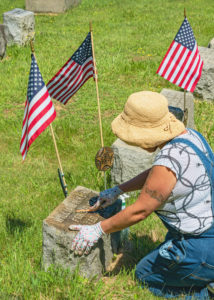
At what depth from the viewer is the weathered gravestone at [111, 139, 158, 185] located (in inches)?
161

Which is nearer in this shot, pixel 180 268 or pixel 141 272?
pixel 180 268

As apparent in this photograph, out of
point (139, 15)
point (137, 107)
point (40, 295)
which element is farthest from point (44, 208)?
point (139, 15)

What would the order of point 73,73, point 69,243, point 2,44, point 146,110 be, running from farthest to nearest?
point 2,44
point 73,73
point 69,243
point 146,110

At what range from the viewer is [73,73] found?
4.11 m

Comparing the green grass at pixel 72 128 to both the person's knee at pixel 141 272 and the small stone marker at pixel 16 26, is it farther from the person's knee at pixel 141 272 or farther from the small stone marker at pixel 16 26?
the small stone marker at pixel 16 26

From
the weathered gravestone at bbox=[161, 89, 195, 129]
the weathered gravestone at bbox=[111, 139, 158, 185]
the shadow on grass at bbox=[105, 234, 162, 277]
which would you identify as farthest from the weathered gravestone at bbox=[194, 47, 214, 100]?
the shadow on grass at bbox=[105, 234, 162, 277]

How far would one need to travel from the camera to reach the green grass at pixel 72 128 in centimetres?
302

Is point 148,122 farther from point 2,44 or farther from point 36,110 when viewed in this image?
point 2,44

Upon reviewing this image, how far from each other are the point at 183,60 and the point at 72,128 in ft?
6.01

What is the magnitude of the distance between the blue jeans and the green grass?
5.0 inches

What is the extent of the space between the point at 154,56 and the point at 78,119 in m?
3.53

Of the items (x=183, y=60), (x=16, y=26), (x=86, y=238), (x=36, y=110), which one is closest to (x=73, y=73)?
(x=36, y=110)

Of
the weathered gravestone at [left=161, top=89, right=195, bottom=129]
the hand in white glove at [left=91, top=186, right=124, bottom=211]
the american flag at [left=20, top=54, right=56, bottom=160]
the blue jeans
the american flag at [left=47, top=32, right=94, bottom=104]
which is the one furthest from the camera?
the weathered gravestone at [left=161, top=89, right=195, bottom=129]

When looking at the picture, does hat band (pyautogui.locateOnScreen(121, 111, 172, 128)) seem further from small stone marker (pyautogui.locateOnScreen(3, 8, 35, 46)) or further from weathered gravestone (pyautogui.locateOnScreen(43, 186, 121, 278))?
small stone marker (pyautogui.locateOnScreen(3, 8, 35, 46))
